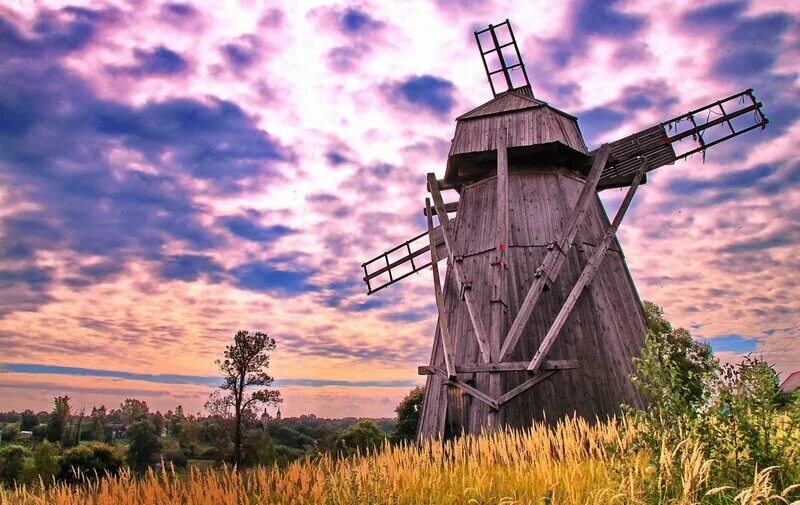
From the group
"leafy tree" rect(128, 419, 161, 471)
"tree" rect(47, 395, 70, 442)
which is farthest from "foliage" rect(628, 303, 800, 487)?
"tree" rect(47, 395, 70, 442)

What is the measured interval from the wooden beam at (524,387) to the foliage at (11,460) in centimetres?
3396

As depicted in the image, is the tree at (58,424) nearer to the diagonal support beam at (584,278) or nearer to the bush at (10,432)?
the bush at (10,432)

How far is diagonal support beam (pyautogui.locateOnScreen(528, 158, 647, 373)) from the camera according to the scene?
43.0 ft

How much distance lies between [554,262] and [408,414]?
1969 cm

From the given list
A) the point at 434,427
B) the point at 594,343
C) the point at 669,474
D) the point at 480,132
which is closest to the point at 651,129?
the point at 480,132

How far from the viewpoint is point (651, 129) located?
1775 centimetres

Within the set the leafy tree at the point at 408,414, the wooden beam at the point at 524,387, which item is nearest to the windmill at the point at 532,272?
the wooden beam at the point at 524,387

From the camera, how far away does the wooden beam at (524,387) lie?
13.0m

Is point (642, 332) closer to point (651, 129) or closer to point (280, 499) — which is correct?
point (651, 129)

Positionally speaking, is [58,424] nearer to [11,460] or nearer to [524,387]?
[11,460]

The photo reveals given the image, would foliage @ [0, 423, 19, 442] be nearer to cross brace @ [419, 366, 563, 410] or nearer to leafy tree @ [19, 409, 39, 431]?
leafy tree @ [19, 409, 39, 431]

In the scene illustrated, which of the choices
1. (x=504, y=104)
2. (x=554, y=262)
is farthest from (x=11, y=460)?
(x=554, y=262)

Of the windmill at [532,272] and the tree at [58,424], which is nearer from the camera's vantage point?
the windmill at [532,272]

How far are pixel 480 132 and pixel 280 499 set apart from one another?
1309 centimetres
